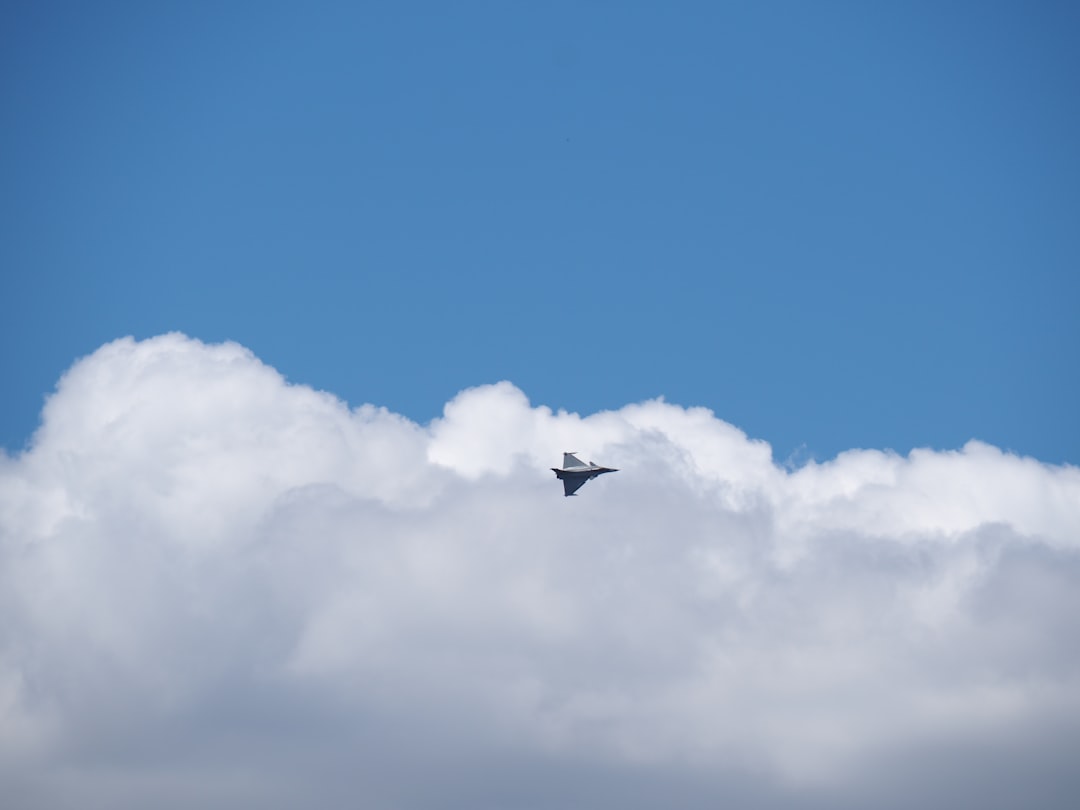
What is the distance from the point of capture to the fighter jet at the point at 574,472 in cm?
14362

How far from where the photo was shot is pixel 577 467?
5704 inches

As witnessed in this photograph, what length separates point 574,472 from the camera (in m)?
144

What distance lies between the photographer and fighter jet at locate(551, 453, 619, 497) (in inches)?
5655
